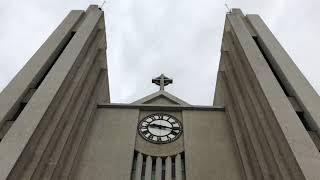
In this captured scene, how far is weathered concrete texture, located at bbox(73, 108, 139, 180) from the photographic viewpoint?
46.9 feet

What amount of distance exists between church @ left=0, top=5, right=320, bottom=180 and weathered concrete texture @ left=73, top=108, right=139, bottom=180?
0.04 metres

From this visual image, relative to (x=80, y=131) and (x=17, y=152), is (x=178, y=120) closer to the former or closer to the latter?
(x=80, y=131)

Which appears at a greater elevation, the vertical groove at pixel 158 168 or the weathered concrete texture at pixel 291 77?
the weathered concrete texture at pixel 291 77

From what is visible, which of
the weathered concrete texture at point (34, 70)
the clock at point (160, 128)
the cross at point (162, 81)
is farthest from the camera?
the cross at point (162, 81)

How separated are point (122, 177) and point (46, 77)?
428cm

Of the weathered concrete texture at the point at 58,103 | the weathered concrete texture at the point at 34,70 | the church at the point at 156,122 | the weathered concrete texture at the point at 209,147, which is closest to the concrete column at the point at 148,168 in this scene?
the church at the point at 156,122

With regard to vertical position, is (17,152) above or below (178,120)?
below

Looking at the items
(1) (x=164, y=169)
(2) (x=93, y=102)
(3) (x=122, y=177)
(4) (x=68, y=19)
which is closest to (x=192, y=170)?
(1) (x=164, y=169)

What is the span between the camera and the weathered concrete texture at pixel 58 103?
1108 cm

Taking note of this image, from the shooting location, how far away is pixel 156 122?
701 inches

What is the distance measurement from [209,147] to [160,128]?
8.18 ft

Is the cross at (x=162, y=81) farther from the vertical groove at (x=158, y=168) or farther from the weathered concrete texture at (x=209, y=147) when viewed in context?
the vertical groove at (x=158, y=168)

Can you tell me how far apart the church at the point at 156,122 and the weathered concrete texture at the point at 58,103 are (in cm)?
4

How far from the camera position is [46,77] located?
1462 cm
